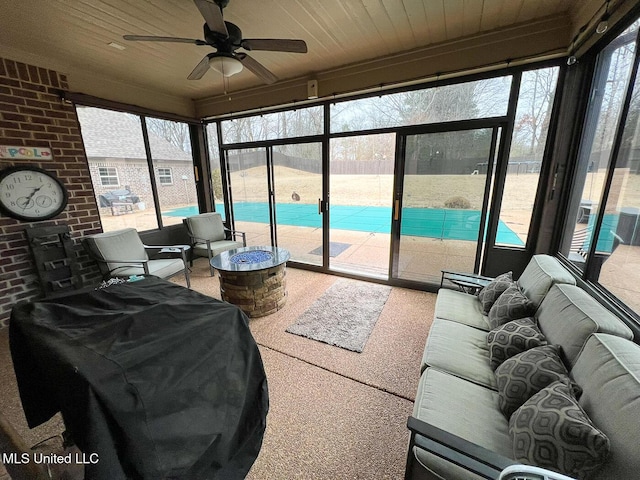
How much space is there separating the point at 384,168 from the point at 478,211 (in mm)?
1398

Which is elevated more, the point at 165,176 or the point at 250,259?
the point at 165,176

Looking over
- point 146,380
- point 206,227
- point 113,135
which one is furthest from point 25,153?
point 146,380

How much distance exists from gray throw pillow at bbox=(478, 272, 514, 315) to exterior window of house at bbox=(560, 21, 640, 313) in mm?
479

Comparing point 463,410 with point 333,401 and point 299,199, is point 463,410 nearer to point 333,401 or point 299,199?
point 333,401

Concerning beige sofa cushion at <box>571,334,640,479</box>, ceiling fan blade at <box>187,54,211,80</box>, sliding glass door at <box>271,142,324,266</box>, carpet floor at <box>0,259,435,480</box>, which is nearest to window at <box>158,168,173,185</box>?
sliding glass door at <box>271,142,324,266</box>

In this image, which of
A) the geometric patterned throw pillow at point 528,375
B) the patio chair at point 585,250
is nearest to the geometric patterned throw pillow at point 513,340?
the geometric patterned throw pillow at point 528,375

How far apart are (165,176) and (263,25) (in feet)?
9.47

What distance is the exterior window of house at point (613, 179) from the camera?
1.55m

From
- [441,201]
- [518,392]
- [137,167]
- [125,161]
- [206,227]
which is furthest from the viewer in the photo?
[206,227]

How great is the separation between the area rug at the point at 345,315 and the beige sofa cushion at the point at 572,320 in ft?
4.37

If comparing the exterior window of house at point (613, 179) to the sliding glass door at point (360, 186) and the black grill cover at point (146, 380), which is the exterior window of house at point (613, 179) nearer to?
the sliding glass door at point (360, 186)

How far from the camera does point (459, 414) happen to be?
1.20 meters

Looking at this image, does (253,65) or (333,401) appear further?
(253,65)

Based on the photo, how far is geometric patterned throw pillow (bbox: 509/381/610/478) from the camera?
83 centimetres
